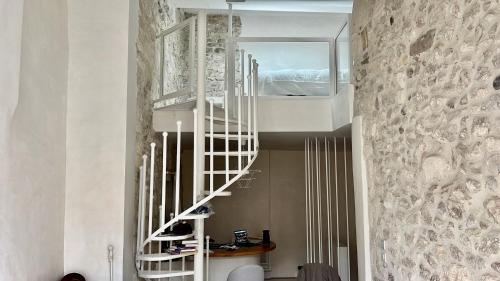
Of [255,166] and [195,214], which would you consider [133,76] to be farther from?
[255,166]

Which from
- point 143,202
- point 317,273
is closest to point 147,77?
point 143,202

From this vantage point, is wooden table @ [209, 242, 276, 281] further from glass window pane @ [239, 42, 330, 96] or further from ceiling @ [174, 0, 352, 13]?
ceiling @ [174, 0, 352, 13]

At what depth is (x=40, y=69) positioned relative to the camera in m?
3.04

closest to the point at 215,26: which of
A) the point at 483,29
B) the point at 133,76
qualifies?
the point at 133,76

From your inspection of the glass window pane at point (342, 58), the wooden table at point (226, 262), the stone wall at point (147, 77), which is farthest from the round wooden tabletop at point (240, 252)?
the glass window pane at point (342, 58)

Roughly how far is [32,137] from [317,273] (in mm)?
3169

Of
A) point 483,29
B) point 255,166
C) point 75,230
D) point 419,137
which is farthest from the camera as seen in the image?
point 255,166

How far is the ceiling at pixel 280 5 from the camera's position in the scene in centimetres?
648

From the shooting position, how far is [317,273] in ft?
15.0

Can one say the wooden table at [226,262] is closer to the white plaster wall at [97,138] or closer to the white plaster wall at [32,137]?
the white plaster wall at [97,138]

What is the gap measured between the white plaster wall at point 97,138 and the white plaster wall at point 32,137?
0.33ft

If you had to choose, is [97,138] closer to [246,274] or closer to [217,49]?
[246,274]

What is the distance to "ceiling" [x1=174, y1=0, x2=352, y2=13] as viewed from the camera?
6480mm

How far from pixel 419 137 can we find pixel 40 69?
270cm
